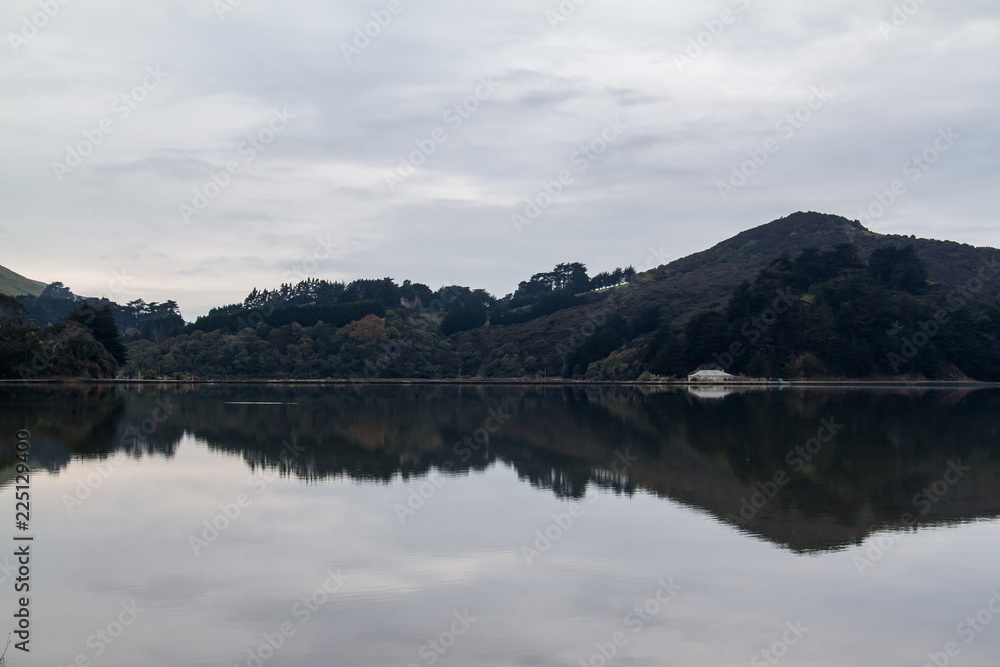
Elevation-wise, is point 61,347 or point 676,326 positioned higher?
point 676,326

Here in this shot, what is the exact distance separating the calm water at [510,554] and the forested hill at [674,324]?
245 feet

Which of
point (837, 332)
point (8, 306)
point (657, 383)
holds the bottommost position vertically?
point (657, 383)

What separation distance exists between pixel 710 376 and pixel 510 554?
86.6m

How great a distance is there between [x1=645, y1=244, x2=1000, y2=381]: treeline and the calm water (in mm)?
72265

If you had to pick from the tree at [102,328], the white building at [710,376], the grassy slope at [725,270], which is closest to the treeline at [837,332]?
the white building at [710,376]

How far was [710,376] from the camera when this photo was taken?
96.4m

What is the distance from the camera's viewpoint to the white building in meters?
94.5

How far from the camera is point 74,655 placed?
8.59m

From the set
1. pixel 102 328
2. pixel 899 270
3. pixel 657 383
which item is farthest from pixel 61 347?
pixel 899 270

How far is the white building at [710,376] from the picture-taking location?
94.5 m

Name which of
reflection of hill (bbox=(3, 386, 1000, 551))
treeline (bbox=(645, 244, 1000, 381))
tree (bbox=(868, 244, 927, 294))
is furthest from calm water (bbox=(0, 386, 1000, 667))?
tree (bbox=(868, 244, 927, 294))

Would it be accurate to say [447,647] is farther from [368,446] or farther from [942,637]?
[368,446]

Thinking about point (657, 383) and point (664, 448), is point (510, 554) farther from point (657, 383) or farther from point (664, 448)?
point (657, 383)

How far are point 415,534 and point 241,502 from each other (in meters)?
4.67
